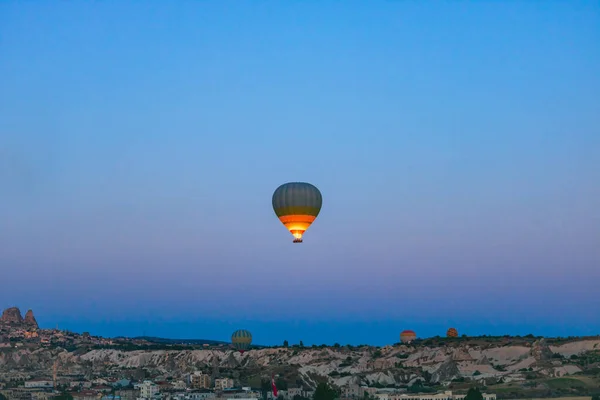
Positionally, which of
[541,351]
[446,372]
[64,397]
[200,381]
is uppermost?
[541,351]

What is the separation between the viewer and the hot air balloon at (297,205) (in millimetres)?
59875

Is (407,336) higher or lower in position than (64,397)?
higher

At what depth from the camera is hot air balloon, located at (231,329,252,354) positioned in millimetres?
125562

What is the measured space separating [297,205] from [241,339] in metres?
68.3

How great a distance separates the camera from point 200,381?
339ft

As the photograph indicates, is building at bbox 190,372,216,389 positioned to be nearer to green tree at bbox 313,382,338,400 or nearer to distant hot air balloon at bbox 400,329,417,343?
green tree at bbox 313,382,338,400

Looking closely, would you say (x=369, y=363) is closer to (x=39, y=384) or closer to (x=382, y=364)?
(x=382, y=364)

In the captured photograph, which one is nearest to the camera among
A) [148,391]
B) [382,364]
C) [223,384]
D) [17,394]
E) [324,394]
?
[324,394]

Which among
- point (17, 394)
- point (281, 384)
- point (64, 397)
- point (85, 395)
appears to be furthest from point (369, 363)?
point (17, 394)

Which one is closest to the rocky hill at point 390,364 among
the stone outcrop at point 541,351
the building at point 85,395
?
the stone outcrop at point 541,351

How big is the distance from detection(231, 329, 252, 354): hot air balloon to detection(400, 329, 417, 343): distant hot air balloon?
18.4 metres

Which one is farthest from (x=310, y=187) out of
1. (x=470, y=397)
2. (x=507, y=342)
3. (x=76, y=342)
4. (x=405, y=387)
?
(x=76, y=342)

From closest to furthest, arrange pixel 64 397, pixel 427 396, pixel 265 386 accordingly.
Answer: pixel 427 396, pixel 64 397, pixel 265 386

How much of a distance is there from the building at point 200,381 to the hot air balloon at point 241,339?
19994 mm
